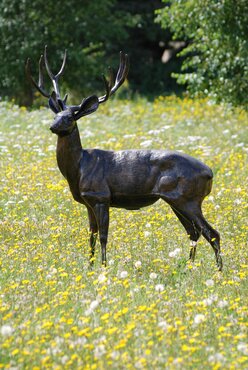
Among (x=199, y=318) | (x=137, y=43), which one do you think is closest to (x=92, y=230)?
(x=199, y=318)

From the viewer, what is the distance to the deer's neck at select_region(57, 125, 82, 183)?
24.3 feet

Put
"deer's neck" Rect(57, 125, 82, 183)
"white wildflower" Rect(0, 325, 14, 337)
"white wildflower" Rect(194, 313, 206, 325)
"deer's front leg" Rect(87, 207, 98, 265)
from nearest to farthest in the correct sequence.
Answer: "white wildflower" Rect(0, 325, 14, 337) → "white wildflower" Rect(194, 313, 206, 325) → "deer's neck" Rect(57, 125, 82, 183) → "deer's front leg" Rect(87, 207, 98, 265)

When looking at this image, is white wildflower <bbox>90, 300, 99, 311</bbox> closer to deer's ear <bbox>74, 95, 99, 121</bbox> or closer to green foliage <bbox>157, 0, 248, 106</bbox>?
deer's ear <bbox>74, 95, 99, 121</bbox>

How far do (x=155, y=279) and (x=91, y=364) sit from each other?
6.81 ft

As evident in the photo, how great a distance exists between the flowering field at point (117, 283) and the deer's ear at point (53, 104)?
1.33 m

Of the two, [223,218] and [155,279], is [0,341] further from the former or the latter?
[223,218]

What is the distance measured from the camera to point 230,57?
52.4 feet

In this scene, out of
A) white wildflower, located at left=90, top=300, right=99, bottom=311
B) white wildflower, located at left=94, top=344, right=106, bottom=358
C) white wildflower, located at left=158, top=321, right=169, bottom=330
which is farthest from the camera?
white wildflower, located at left=90, top=300, right=99, bottom=311

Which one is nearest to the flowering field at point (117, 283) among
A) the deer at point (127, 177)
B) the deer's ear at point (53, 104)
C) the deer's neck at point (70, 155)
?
the deer at point (127, 177)

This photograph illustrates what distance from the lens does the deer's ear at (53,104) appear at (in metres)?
7.43

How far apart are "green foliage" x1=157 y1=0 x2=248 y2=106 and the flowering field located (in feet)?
10.4

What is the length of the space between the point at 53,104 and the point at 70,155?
52 centimetres

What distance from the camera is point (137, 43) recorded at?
102 ft

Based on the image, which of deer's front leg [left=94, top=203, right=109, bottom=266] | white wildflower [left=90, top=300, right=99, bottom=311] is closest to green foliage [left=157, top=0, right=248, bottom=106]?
deer's front leg [left=94, top=203, right=109, bottom=266]
